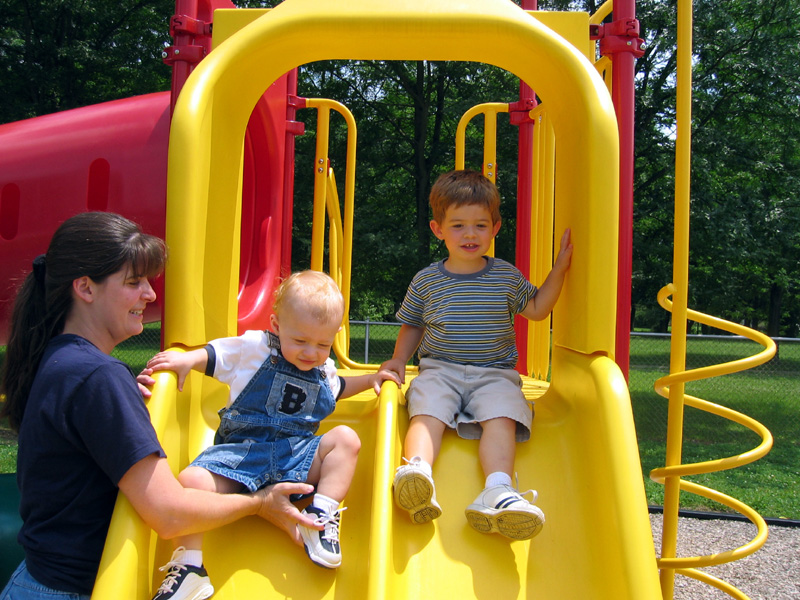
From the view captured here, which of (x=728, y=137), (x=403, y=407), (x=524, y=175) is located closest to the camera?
(x=403, y=407)

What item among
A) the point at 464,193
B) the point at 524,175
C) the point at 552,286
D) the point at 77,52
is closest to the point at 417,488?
the point at 552,286

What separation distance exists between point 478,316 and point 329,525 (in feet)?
3.36

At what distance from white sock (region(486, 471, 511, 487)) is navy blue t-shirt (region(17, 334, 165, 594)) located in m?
0.99

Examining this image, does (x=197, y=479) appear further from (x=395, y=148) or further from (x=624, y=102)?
(x=395, y=148)

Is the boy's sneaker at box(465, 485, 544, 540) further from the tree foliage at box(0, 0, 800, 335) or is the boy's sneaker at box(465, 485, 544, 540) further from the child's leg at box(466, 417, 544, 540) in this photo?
the tree foliage at box(0, 0, 800, 335)

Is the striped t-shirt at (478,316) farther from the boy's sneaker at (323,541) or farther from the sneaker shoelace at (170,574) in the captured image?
the sneaker shoelace at (170,574)

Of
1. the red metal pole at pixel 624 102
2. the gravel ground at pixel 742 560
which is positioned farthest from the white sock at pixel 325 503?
the gravel ground at pixel 742 560

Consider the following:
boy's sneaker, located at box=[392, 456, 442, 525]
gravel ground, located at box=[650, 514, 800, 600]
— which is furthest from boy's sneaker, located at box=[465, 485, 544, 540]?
gravel ground, located at box=[650, 514, 800, 600]

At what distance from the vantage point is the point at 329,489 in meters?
2.15

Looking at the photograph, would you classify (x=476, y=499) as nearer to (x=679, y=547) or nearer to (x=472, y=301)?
(x=472, y=301)

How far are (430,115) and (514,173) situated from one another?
18.0 ft

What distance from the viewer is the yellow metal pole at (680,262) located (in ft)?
7.95

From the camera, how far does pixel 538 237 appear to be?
393 cm

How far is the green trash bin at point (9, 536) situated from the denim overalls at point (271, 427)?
1091mm
